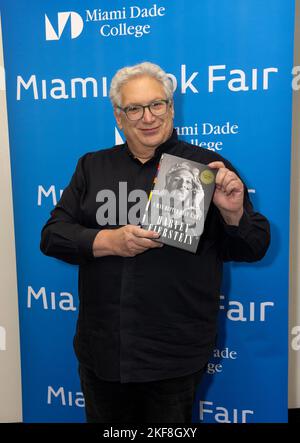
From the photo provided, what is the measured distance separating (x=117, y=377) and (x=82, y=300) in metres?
0.30

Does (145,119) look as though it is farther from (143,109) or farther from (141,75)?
(141,75)

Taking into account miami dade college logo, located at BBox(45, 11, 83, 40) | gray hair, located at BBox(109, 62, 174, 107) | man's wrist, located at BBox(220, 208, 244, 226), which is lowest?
man's wrist, located at BBox(220, 208, 244, 226)

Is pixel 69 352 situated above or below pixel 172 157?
below

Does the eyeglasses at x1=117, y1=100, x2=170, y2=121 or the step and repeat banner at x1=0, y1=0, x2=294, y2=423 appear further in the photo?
the step and repeat banner at x1=0, y1=0, x2=294, y2=423

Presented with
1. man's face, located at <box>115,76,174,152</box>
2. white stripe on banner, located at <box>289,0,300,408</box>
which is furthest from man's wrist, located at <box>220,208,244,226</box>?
white stripe on banner, located at <box>289,0,300,408</box>

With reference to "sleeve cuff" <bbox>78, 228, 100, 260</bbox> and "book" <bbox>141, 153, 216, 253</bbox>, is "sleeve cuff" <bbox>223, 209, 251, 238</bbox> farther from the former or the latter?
"sleeve cuff" <bbox>78, 228, 100, 260</bbox>

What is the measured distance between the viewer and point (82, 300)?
1400 millimetres

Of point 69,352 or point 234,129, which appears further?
point 69,352

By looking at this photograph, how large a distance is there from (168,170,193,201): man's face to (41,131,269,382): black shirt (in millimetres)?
128

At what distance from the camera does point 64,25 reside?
1785 millimetres

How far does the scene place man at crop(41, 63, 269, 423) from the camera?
1.24 metres

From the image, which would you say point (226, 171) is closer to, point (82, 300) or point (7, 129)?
point (82, 300)
